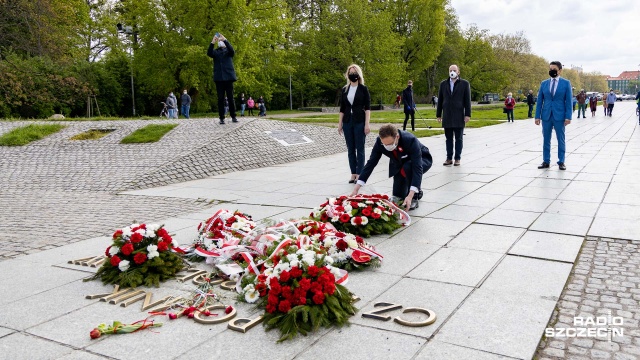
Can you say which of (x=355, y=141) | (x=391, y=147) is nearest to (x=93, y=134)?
(x=355, y=141)

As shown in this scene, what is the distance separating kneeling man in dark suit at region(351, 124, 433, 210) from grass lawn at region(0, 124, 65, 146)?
11469 mm

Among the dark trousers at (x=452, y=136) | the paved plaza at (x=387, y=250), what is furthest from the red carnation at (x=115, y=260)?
the dark trousers at (x=452, y=136)

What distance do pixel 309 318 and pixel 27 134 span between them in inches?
548

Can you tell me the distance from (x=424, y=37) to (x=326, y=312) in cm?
5799

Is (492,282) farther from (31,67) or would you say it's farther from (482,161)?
(31,67)

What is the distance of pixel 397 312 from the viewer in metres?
3.81

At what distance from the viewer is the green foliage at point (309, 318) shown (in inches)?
139

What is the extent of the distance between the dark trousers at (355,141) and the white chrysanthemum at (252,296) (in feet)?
18.2

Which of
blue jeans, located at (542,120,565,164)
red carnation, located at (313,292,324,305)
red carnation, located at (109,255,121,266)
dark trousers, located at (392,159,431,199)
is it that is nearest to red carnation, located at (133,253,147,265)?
red carnation, located at (109,255,121,266)

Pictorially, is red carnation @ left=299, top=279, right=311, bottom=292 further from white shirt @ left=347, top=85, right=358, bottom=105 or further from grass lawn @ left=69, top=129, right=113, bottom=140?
grass lawn @ left=69, top=129, right=113, bottom=140

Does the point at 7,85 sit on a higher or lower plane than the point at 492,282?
higher

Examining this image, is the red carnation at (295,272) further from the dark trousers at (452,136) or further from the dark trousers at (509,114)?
the dark trousers at (509,114)

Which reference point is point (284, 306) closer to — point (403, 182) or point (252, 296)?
point (252, 296)

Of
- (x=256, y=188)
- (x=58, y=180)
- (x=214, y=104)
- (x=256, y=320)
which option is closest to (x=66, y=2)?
(x=214, y=104)
